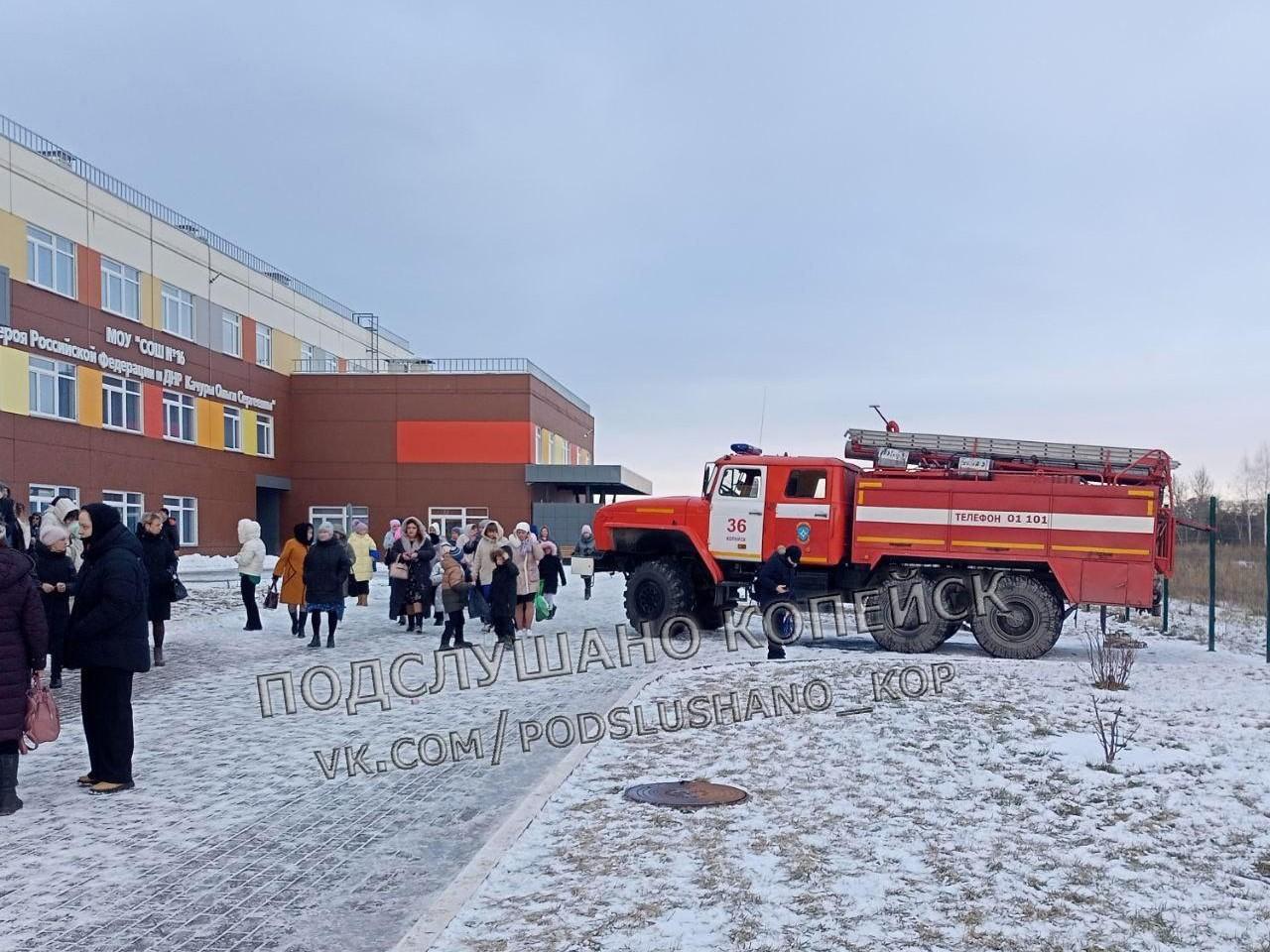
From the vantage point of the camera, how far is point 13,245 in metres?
31.3

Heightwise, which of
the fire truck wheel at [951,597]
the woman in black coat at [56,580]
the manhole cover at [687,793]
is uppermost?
the woman in black coat at [56,580]

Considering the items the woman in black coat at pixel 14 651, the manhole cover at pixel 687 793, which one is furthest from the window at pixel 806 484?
the woman in black coat at pixel 14 651

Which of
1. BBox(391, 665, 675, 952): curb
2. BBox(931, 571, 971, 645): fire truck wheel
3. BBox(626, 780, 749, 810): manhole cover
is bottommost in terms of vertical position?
BBox(626, 780, 749, 810): manhole cover

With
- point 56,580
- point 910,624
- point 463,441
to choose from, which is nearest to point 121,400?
point 463,441

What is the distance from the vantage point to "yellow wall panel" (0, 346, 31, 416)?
101ft

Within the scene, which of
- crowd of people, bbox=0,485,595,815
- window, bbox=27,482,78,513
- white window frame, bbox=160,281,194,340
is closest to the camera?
crowd of people, bbox=0,485,595,815

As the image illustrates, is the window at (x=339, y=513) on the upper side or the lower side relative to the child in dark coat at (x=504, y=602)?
upper

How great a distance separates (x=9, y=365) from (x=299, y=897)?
99.2 feet

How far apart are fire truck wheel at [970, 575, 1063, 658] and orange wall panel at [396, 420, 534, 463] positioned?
35349 mm

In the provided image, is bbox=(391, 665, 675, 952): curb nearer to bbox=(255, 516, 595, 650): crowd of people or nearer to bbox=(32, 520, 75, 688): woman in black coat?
bbox=(32, 520, 75, 688): woman in black coat

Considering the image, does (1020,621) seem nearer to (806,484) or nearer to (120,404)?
(806,484)

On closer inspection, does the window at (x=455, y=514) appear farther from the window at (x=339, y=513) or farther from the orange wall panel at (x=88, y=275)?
the orange wall panel at (x=88, y=275)

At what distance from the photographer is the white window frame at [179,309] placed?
130 feet

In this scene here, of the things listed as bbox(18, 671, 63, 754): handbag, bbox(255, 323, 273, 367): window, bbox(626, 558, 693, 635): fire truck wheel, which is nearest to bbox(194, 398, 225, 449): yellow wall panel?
bbox(255, 323, 273, 367): window
